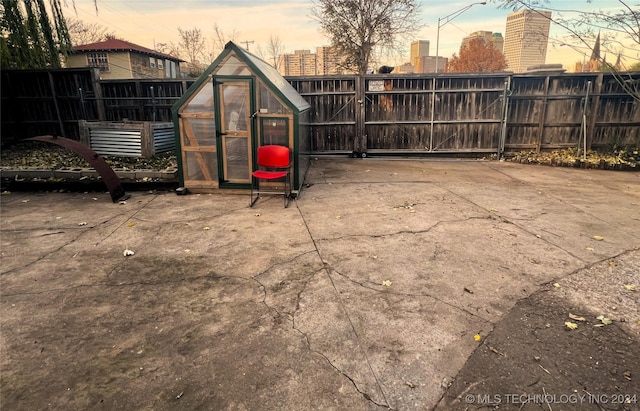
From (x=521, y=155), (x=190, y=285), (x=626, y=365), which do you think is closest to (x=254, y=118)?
(x=190, y=285)

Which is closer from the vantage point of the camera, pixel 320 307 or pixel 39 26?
pixel 320 307

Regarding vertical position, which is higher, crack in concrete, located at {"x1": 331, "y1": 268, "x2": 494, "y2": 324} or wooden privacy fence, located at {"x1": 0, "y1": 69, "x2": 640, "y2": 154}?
wooden privacy fence, located at {"x1": 0, "y1": 69, "x2": 640, "y2": 154}

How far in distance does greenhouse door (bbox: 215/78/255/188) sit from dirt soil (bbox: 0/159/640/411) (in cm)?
99

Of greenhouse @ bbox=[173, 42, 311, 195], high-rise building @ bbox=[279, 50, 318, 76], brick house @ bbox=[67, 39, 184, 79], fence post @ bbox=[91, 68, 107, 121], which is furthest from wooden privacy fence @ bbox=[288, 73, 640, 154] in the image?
A: high-rise building @ bbox=[279, 50, 318, 76]

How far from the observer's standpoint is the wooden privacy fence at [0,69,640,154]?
1022cm

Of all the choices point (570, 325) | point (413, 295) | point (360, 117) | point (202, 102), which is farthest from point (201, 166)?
point (570, 325)

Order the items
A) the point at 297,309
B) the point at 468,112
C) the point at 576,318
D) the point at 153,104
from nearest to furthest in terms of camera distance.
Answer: the point at 576,318 < the point at 297,309 < the point at 468,112 < the point at 153,104

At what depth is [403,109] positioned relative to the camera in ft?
35.9

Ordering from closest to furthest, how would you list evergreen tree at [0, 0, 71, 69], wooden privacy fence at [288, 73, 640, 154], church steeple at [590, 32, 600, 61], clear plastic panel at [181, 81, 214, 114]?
clear plastic panel at [181, 81, 214, 114] < evergreen tree at [0, 0, 71, 69] < church steeple at [590, 32, 600, 61] < wooden privacy fence at [288, 73, 640, 154]

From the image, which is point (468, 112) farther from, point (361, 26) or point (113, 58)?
point (113, 58)

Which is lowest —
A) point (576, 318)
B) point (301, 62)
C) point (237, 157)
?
point (576, 318)

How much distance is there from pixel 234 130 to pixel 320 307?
14.7 ft

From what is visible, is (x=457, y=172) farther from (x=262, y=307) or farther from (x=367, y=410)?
(x=367, y=410)

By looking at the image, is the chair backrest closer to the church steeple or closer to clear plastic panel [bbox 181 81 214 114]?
clear plastic panel [bbox 181 81 214 114]
